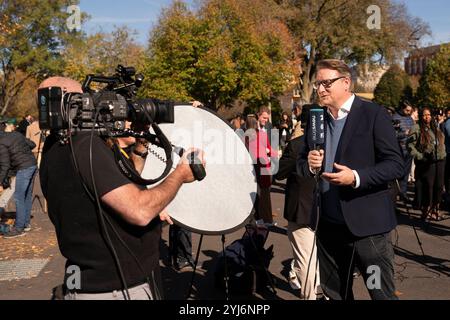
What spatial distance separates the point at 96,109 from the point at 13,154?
6.33m

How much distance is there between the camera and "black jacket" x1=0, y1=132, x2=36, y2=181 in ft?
24.5

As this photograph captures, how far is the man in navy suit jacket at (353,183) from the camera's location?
2.77 m

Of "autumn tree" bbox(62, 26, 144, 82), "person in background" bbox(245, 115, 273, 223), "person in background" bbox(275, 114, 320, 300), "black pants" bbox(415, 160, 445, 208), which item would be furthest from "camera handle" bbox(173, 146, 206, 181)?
"autumn tree" bbox(62, 26, 144, 82)

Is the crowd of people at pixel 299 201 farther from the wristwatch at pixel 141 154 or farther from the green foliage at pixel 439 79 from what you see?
the green foliage at pixel 439 79

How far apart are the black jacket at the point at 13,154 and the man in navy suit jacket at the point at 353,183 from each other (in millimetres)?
6056

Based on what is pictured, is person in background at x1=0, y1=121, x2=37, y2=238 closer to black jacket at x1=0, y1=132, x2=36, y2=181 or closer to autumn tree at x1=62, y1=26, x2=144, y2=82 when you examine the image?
black jacket at x1=0, y1=132, x2=36, y2=181

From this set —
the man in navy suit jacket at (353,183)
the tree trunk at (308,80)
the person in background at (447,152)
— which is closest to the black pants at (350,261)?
the man in navy suit jacket at (353,183)

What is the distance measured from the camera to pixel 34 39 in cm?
3606

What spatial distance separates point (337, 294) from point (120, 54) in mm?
35005

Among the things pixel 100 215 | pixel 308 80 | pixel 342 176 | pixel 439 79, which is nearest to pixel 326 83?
pixel 342 176

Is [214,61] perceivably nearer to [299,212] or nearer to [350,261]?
[299,212]

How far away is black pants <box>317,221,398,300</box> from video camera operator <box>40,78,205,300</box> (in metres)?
1.28

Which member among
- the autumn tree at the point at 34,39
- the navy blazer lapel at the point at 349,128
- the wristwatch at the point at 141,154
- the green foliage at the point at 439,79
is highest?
the autumn tree at the point at 34,39
